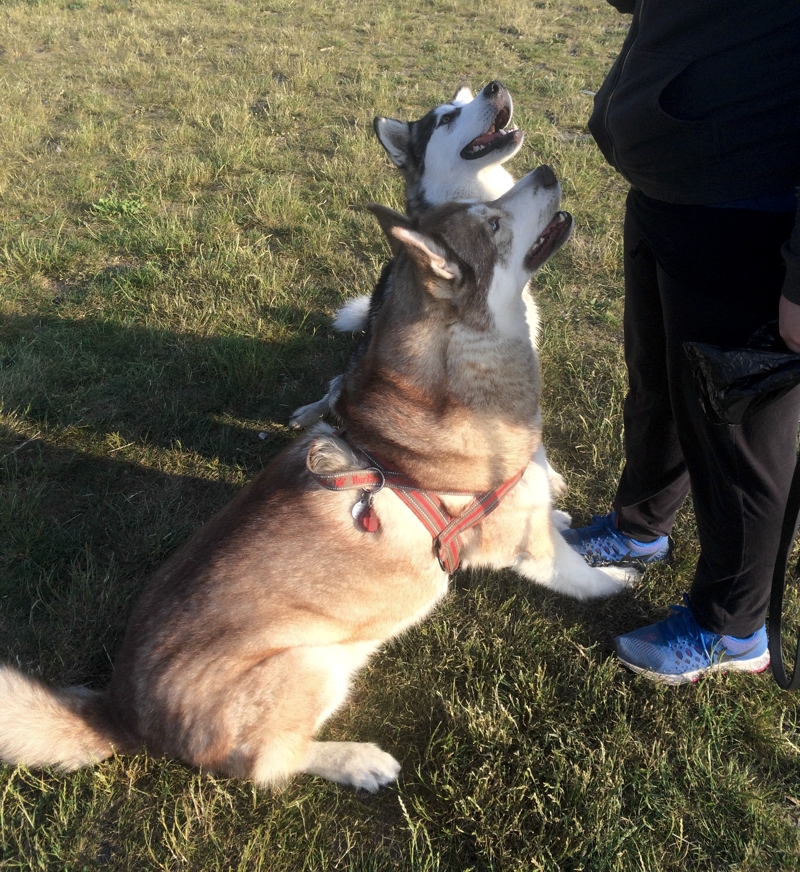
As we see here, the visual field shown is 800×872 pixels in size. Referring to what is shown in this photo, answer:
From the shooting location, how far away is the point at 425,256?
212 cm

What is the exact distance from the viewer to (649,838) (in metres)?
2.00

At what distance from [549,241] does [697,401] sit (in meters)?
0.90

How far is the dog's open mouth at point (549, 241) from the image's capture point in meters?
2.46

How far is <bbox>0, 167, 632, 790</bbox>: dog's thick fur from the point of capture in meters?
2.06

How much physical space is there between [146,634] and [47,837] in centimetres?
74

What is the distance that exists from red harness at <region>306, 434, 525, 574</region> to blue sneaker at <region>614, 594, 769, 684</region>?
0.79 m

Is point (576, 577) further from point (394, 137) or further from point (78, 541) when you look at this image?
point (394, 137)

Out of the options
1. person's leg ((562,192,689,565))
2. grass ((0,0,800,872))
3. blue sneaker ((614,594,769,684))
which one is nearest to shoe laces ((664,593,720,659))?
blue sneaker ((614,594,769,684))

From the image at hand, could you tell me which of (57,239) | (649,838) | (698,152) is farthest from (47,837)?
(57,239)

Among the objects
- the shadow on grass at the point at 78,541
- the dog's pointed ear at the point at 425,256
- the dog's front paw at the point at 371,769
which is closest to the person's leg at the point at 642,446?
the dog's pointed ear at the point at 425,256

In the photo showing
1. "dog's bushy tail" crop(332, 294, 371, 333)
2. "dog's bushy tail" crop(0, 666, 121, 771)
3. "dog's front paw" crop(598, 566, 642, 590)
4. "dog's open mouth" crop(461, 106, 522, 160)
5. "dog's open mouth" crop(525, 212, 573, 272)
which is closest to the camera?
"dog's bushy tail" crop(0, 666, 121, 771)

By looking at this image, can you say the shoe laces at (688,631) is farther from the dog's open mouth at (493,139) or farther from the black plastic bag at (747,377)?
the dog's open mouth at (493,139)

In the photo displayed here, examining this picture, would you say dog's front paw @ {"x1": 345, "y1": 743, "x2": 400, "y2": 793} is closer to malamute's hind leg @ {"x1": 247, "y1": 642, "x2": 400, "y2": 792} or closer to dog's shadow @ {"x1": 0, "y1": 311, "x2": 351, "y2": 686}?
malamute's hind leg @ {"x1": 247, "y1": 642, "x2": 400, "y2": 792}

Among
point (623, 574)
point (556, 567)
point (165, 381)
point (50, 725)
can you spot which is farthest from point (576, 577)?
point (165, 381)
